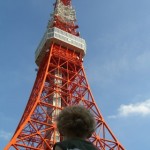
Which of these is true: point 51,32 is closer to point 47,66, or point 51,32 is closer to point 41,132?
point 47,66

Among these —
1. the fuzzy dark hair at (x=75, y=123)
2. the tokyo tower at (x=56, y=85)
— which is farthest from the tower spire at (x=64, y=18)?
the fuzzy dark hair at (x=75, y=123)

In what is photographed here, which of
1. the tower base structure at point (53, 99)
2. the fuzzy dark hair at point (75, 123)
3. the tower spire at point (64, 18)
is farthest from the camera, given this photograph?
the tower spire at point (64, 18)

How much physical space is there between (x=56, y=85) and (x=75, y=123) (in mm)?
16387

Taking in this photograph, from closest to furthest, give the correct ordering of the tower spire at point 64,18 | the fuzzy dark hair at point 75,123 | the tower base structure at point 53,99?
the fuzzy dark hair at point 75,123, the tower base structure at point 53,99, the tower spire at point 64,18

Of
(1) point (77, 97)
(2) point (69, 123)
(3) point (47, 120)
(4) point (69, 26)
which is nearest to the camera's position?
(2) point (69, 123)

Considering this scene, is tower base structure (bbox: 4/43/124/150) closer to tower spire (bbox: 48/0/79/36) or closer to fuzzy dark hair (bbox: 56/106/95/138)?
tower spire (bbox: 48/0/79/36)

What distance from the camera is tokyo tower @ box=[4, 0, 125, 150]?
1495 centimetres

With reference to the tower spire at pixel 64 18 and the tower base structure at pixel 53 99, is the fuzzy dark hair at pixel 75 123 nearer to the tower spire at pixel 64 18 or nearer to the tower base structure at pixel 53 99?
the tower base structure at pixel 53 99

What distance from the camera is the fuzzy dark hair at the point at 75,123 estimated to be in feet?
5.45

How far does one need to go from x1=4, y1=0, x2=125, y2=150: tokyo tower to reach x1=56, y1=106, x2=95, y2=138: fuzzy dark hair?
1230 centimetres

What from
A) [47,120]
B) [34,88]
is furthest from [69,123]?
[34,88]

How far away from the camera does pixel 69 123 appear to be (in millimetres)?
1662

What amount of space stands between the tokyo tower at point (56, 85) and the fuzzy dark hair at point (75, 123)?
12.3 meters

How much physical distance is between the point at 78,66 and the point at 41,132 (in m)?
6.74
